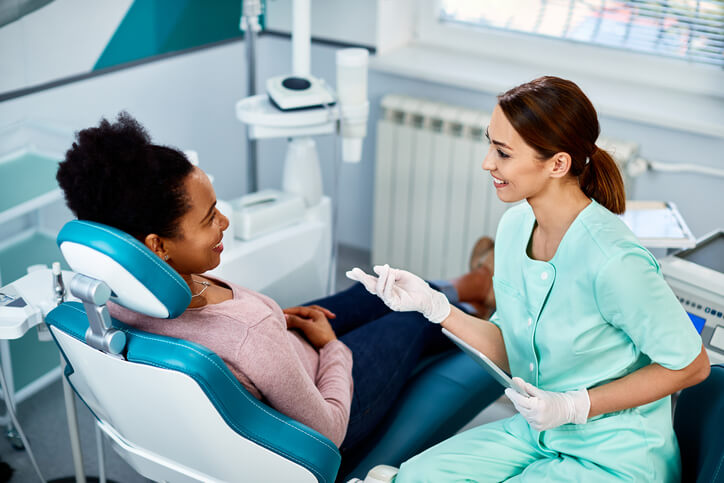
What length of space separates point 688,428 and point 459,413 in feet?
1.70

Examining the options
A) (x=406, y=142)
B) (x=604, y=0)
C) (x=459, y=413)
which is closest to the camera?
(x=459, y=413)

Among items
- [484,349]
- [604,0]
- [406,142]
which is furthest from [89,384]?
[604,0]

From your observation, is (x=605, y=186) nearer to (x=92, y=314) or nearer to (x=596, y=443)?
(x=596, y=443)

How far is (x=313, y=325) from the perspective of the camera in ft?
5.76

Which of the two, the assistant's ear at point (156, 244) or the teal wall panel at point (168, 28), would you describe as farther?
the teal wall panel at point (168, 28)

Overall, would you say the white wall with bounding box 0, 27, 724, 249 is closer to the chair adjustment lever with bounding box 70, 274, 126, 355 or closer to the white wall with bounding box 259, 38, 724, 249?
the white wall with bounding box 259, 38, 724, 249

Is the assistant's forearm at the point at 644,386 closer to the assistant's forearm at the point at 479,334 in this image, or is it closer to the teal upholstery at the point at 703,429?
the teal upholstery at the point at 703,429

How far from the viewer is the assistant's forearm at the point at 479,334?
157 cm

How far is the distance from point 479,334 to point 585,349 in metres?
0.27

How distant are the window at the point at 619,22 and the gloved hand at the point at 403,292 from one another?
162cm

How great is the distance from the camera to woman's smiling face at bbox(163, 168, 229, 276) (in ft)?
4.28

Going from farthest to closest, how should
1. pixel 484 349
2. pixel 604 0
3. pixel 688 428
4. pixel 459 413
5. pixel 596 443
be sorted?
pixel 604 0 < pixel 459 413 < pixel 484 349 < pixel 688 428 < pixel 596 443

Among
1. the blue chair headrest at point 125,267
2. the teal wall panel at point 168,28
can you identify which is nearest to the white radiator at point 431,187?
the teal wall panel at point 168,28

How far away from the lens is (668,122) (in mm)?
2449
